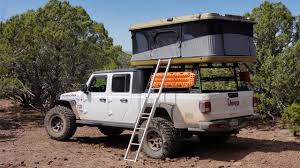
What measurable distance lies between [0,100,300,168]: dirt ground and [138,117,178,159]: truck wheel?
0.59ft

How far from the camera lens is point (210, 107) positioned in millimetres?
9477

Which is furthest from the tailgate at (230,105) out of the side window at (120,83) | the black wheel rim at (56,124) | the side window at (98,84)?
the black wheel rim at (56,124)

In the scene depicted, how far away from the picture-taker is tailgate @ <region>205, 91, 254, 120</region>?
9.59m

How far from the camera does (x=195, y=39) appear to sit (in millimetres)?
9867

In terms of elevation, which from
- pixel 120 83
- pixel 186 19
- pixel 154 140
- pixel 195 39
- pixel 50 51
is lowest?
pixel 154 140

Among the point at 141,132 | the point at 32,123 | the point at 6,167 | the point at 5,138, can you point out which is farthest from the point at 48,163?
the point at 32,123

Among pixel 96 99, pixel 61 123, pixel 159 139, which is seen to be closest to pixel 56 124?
pixel 61 123

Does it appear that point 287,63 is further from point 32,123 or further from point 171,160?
point 32,123

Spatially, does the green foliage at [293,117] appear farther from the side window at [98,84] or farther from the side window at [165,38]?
the side window at [98,84]

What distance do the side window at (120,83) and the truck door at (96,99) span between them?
29 centimetres

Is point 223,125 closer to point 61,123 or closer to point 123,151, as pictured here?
point 123,151

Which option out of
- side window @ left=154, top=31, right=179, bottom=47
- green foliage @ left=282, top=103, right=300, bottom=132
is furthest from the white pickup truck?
green foliage @ left=282, top=103, right=300, bottom=132

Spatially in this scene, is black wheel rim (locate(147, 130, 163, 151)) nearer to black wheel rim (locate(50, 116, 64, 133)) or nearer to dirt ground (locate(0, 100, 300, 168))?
dirt ground (locate(0, 100, 300, 168))

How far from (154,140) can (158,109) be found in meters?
0.70
